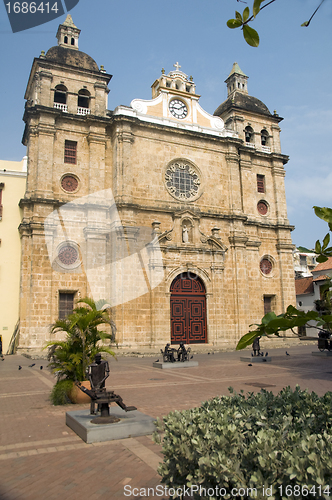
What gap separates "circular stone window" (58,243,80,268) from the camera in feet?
77.6

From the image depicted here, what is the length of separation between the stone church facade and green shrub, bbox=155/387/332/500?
1945 centimetres

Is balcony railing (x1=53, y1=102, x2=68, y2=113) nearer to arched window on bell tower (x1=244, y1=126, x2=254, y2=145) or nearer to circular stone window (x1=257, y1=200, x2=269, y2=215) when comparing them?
arched window on bell tower (x1=244, y1=126, x2=254, y2=145)

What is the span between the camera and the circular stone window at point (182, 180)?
90.3 feet

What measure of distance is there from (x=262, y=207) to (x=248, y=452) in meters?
29.9

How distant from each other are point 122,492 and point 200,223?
77.2ft

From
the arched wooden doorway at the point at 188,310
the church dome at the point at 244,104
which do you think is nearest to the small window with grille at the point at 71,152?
the arched wooden doorway at the point at 188,310

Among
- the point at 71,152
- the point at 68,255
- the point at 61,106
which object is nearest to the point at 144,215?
the point at 68,255

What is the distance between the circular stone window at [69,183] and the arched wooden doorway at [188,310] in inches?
357

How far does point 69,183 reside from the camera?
82.3 feet

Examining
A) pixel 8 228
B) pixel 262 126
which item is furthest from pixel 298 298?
pixel 8 228

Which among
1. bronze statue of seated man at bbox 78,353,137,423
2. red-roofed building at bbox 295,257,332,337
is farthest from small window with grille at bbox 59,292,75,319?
red-roofed building at bbox 295,257,332,337

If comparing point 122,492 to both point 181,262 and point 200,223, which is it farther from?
point 200,223

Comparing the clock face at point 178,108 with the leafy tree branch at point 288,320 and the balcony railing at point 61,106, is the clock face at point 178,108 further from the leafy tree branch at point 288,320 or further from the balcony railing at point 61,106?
the leafy tree branch at point 288,320

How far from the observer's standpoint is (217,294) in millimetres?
26922
